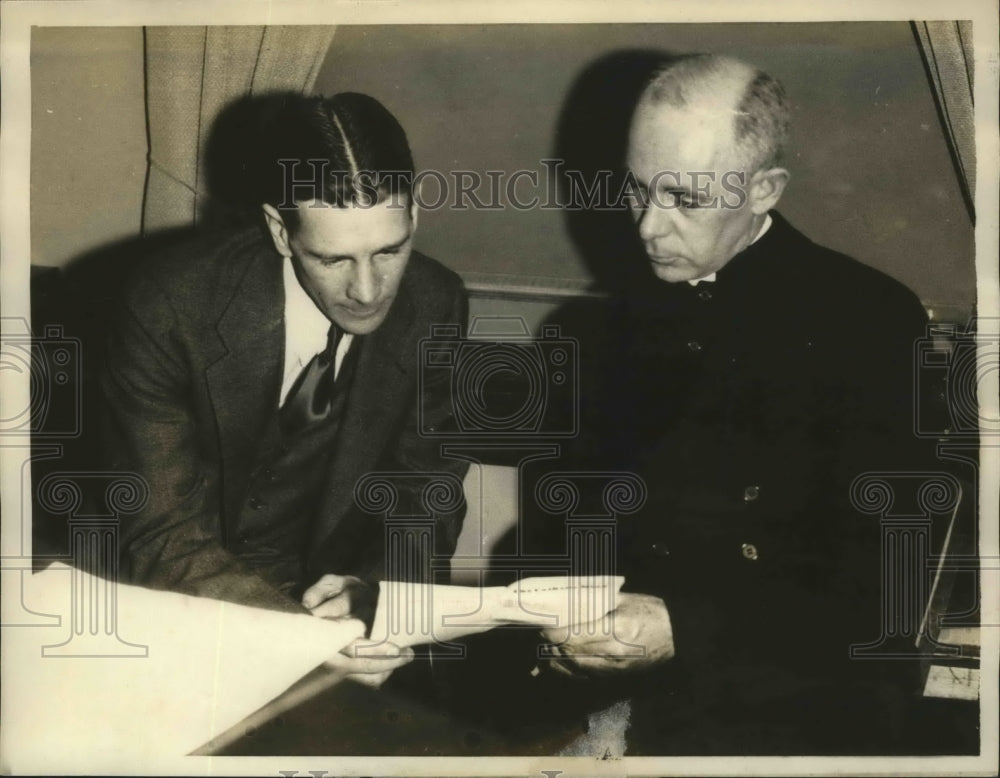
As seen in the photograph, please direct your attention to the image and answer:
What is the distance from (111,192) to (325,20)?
2.81ft

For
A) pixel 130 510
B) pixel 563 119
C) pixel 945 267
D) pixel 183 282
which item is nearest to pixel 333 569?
pixel 130 510

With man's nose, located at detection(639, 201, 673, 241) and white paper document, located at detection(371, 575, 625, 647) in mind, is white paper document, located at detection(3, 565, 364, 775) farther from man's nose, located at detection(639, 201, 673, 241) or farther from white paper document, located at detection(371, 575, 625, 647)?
man's nose, located at detection(639, 201, 673, 241)

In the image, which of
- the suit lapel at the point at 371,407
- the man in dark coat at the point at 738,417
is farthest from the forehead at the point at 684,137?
the suit lapel at the point at 371,407

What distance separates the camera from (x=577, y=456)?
3.31 metres

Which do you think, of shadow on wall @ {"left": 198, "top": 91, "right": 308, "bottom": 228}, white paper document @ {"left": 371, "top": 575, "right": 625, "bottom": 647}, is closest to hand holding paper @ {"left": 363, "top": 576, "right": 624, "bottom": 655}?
white paper document @ {"left": 371, "top": 575, "right": 625, "bottom": 647}

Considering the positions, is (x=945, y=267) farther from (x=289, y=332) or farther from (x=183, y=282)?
(x=183, y=282)

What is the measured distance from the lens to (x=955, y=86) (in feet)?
11.0

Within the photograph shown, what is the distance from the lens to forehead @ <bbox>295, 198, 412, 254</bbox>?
3.25 meters

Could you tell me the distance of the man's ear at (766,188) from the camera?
328 centimetres

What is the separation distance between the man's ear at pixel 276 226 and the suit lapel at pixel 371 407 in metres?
0.38

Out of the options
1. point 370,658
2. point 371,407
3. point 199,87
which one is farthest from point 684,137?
point 370,658

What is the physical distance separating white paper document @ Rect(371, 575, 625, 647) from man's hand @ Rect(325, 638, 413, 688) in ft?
0.18

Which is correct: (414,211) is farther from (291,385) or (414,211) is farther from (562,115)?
(291,385)

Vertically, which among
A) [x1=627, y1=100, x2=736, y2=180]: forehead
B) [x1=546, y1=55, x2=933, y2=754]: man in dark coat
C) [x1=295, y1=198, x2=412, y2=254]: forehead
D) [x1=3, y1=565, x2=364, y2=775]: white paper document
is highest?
[x1=627, y1=100, x2=736, y2=180]: forehead
